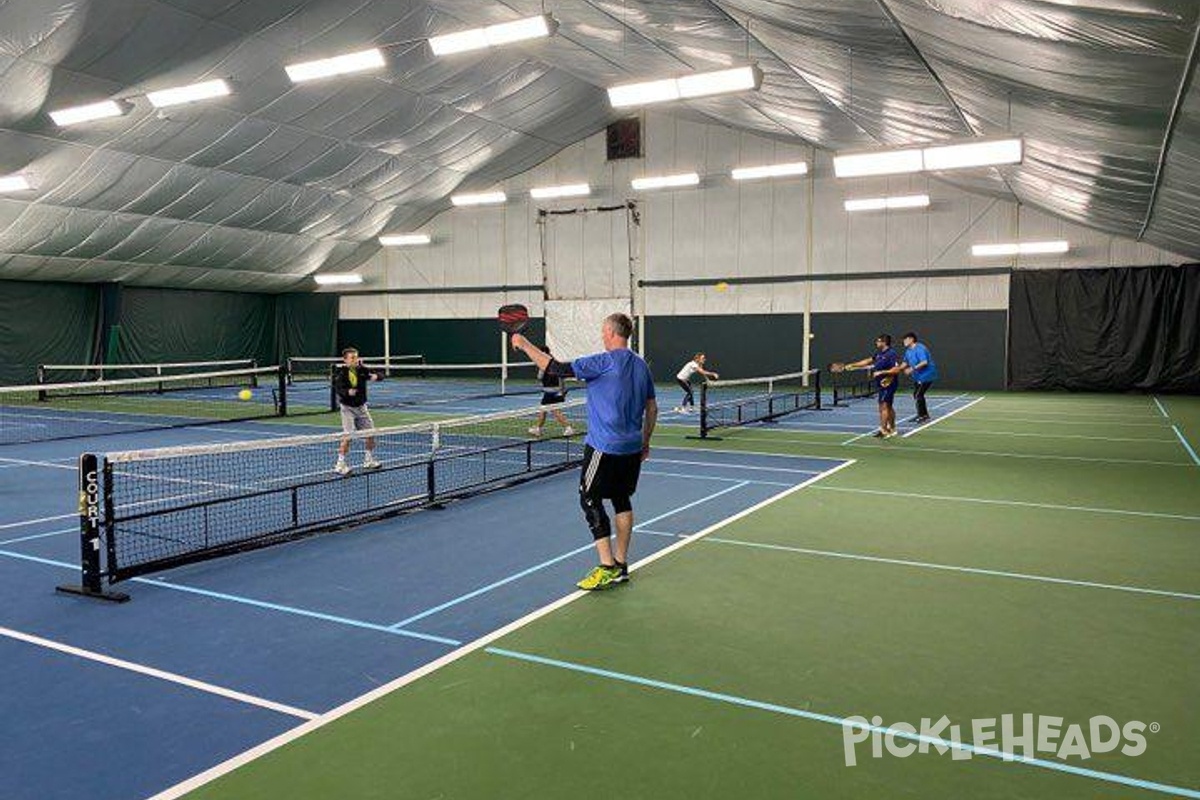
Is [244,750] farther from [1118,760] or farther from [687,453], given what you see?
[687,453]

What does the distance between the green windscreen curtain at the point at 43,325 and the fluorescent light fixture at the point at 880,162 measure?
29.5 m

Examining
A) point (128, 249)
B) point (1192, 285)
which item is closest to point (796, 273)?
point (1192, 285)

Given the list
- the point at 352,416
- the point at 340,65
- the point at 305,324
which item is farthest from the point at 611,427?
the point at 305,324

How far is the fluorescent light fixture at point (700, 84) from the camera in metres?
12.8

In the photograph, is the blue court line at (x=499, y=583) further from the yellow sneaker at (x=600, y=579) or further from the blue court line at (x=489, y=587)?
the yellow sneaker at (x=600, y=579)

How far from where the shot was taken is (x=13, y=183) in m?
21.1

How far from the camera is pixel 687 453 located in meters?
14.8

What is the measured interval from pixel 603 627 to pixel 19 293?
107 ft

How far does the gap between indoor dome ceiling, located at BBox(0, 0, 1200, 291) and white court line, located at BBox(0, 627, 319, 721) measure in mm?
7004

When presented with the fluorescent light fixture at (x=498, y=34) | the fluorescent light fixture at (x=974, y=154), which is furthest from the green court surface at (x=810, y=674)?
the fluorescent light fixture at (x=498, y=34)

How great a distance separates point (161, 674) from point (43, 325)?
32.2 m

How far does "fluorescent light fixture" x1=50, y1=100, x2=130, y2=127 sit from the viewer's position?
17.0m

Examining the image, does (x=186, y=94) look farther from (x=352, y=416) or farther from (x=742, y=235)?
(x=742, y=235)
